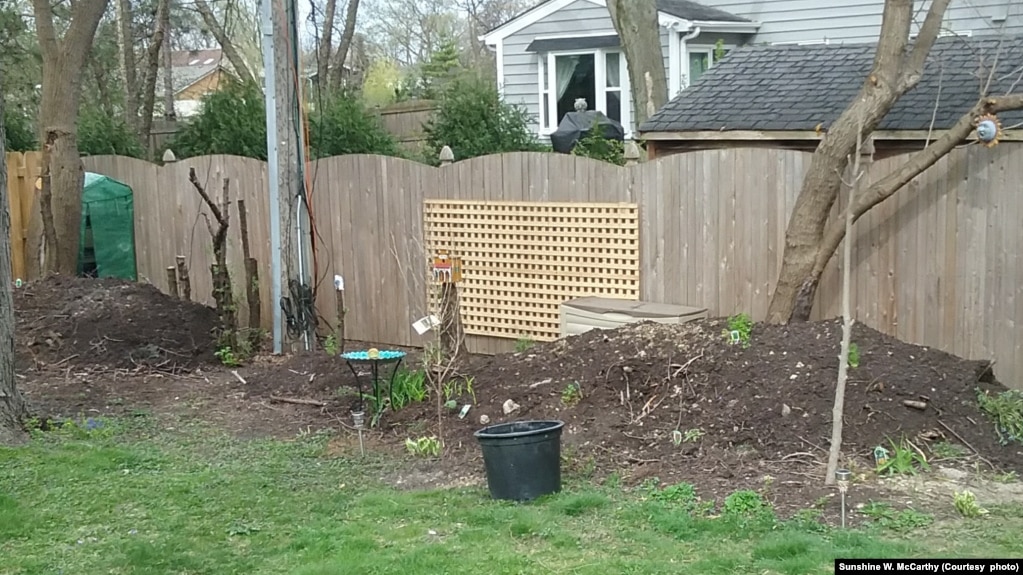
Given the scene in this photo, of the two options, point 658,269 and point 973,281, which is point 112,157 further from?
point 973,281

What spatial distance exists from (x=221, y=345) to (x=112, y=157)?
3.96 m

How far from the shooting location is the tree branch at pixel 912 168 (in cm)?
681

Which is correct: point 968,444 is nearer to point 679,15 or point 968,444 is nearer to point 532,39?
point 679,15

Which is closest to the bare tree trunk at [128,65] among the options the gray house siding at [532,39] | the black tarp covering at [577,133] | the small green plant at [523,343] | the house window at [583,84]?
the gray house siding at [532,39]

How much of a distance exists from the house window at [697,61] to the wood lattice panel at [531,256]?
9.03m

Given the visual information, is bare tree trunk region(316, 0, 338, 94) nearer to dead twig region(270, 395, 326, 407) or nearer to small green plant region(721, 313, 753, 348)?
dead twig region(270, 395, 326, 407)

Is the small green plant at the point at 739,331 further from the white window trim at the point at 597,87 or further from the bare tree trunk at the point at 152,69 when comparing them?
the bare tree trunk at the point at 152,69

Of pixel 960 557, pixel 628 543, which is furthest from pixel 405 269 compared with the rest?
pixel 960 557

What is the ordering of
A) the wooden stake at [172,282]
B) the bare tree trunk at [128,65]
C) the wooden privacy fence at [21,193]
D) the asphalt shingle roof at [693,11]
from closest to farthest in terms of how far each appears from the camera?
the wooden stake at [172,282]
the wooden privacy fence at [21,193]
the asphalt shingle roof at [693,11]
the bare tree trunk at [128,65]

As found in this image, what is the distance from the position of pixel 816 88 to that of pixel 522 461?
5.54 meters

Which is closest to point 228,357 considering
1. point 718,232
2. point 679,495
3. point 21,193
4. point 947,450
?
point 718,232

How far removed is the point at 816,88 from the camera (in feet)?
31.8

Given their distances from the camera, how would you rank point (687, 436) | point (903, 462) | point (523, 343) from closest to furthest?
point (903, 462) < point (687, 436) < point (523, 343)

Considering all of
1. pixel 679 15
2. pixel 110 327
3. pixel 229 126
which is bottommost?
pixel 110 327
